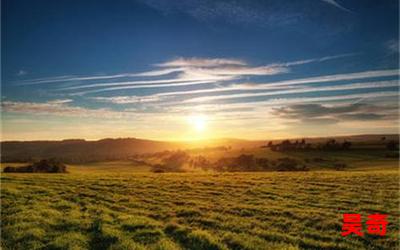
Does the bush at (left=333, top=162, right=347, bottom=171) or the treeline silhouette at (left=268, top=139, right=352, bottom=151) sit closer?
the bush at (left=333, top=162, right=347, bottom=171)

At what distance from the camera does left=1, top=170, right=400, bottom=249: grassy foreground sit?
1213 cm

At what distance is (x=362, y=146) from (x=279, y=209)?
382ft

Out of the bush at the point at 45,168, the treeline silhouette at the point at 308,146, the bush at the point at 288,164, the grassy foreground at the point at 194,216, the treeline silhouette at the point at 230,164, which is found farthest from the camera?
the treeline silhouette at the point at 308,146

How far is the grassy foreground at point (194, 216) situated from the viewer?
1213cm

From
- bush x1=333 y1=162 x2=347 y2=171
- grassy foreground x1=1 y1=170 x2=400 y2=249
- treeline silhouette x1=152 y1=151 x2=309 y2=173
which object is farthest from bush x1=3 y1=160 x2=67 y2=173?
bush x1=333 y1=162 x2=347 y2=171

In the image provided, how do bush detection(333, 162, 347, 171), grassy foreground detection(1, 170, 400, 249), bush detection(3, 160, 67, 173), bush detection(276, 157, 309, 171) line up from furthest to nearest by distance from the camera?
bush detection(276, 157, 309, 171)
bush detection(333, 162, 347, 171)
bush detection(3, 160, 67, 173)
grassy foreground detection(1, 170, 400, 249)

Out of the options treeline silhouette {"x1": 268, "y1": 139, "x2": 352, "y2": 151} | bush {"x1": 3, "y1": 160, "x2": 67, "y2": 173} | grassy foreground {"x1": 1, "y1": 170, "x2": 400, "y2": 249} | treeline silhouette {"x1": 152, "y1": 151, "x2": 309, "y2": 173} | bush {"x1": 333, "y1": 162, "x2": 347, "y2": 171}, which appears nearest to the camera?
grassy foreground {"x1": 1, "y1": 170, "x2": 400, "y2": 249}

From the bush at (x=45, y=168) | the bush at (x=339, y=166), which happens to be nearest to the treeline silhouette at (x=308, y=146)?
the bush at (x=339, y=166)

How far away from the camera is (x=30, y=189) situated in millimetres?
25938

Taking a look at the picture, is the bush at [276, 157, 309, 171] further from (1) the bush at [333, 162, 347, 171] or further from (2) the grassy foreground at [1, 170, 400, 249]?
(2) the grassy foreground at [1, 170, 400, 249]

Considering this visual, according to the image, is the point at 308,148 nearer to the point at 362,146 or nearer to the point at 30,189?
the point at 362,146

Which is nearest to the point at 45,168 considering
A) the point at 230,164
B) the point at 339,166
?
the point at 230,164

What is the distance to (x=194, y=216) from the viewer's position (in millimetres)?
16156

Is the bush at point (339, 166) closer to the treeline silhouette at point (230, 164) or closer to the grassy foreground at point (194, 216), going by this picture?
the treeline silhouette at point (230, 164)
